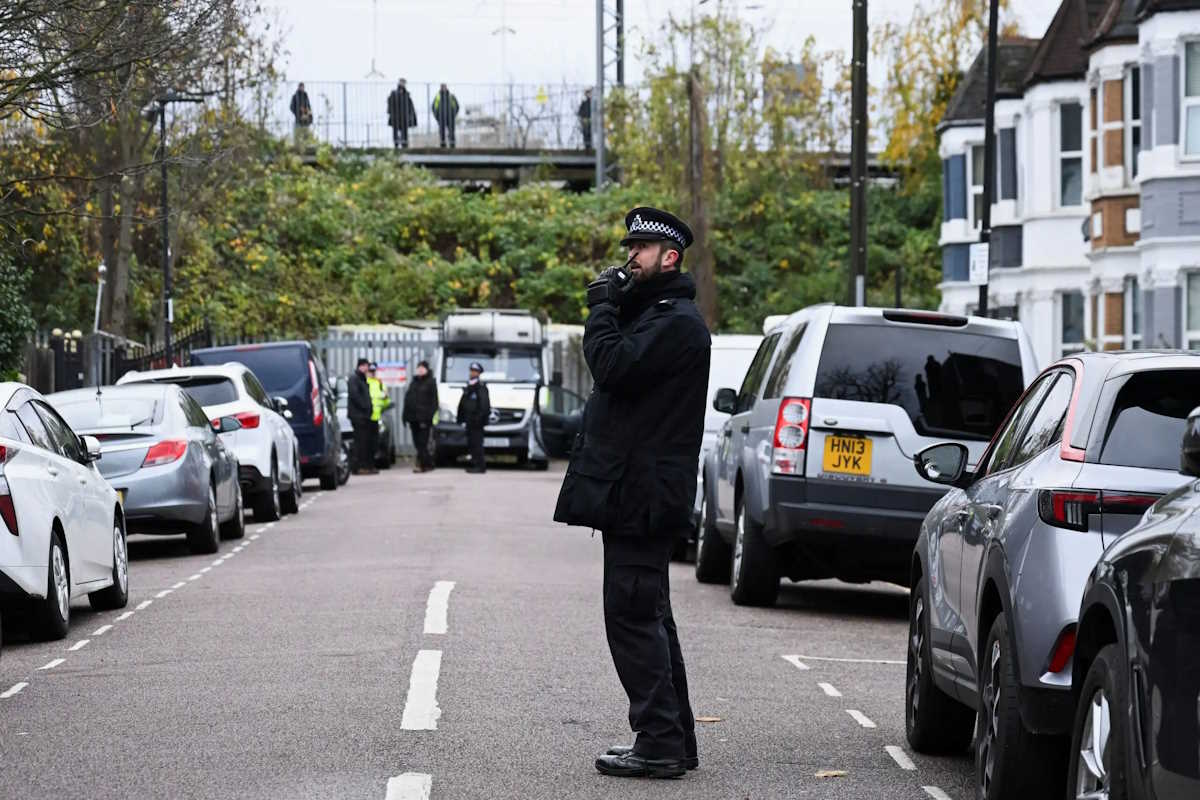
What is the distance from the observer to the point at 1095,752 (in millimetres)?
5734

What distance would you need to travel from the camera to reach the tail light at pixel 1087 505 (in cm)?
654

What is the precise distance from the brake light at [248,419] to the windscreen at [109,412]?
4.33 m

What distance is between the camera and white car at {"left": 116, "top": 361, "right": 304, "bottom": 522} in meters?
23.1

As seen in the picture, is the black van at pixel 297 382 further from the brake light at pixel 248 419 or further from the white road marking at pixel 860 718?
the white road marking at pixel 860 718

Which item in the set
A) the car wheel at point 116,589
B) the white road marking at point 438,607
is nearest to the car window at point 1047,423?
the white road marking at point 438,607

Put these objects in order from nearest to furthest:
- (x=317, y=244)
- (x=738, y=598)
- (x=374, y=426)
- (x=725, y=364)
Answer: (x=738, y=598) → (x=725, y=364) → (x=374, y=426) → (x=317, y=244)

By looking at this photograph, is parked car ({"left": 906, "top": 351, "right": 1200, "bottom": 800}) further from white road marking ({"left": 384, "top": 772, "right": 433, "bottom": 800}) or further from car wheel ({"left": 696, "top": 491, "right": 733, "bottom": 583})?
car wheel ({"left": 696, "top": 491, "right": 733, "bottom": 583})

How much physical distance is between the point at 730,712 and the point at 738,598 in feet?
17.2

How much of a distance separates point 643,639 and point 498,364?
33.3 metres

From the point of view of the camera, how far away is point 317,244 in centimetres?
5519

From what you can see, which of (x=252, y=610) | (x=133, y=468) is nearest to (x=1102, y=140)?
(x=133, y=468)

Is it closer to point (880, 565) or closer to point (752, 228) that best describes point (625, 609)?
point (880, 565)

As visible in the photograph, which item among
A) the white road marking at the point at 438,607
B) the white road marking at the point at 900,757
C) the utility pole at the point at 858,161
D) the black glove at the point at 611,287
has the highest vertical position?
the utility pole at the point at 858,161

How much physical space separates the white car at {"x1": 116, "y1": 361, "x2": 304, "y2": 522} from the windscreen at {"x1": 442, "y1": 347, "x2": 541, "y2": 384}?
51.7 ft
